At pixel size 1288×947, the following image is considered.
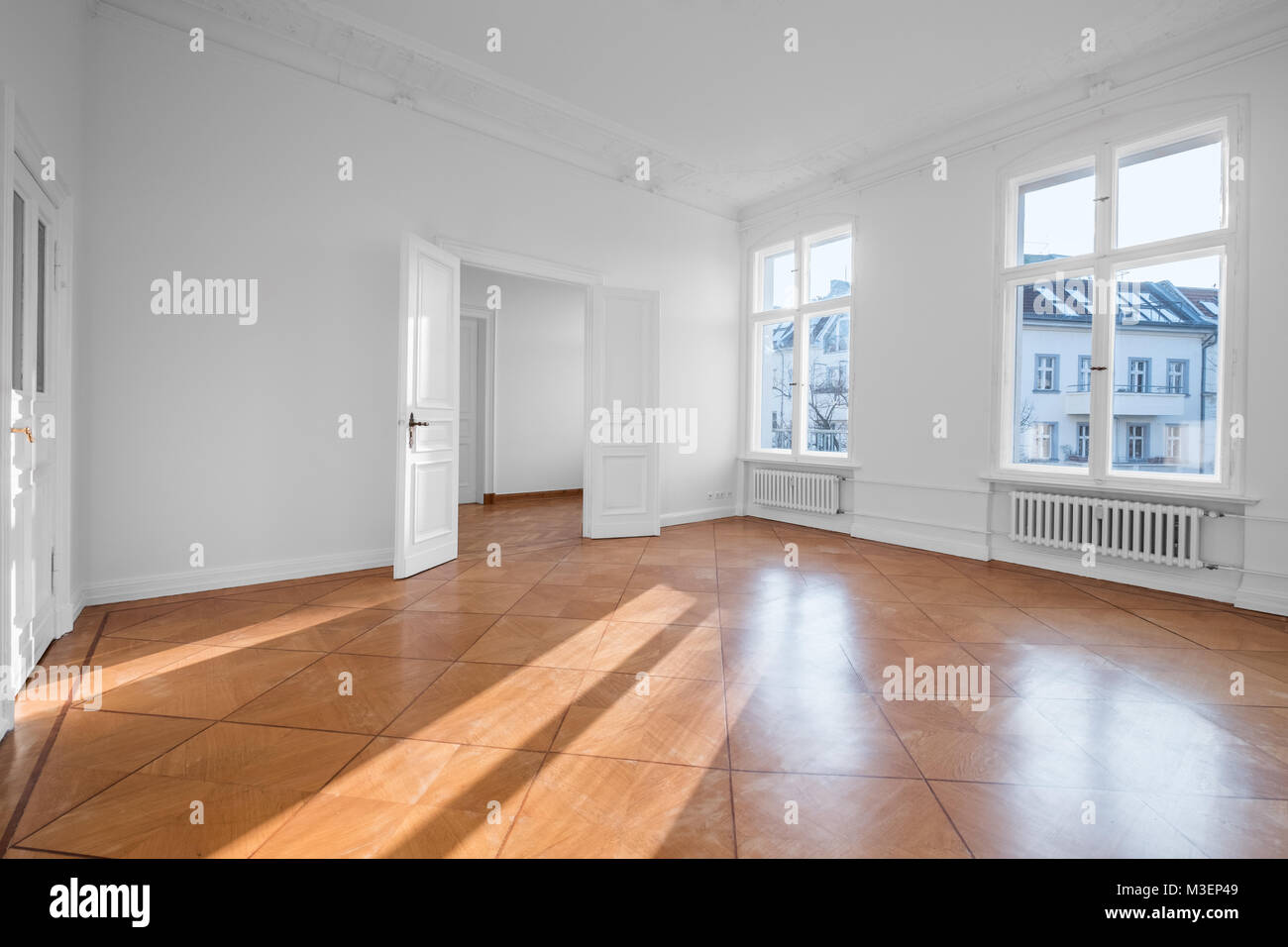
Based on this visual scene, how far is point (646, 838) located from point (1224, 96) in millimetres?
5477

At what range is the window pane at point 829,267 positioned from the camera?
629 centimetres

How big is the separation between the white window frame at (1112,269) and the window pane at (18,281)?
19.6ft

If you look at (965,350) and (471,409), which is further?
(471,409)

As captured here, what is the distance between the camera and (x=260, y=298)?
4.00 metres

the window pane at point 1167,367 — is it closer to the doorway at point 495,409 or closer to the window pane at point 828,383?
the window pane at point 828,383

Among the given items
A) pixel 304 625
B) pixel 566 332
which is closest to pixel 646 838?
pixel 304 625

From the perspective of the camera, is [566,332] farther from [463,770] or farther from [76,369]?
[463,770]

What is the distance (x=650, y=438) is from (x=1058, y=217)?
12.4 ft

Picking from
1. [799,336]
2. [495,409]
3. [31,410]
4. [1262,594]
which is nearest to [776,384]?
[799,336]

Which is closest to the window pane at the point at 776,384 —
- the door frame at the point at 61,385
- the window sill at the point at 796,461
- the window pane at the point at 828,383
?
the window sill at the point at 796,461

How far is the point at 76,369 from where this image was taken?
3322mm

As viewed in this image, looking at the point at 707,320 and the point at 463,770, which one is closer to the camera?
the point at 463,770

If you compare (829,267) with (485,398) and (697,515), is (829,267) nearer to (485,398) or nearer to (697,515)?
(697,515)
